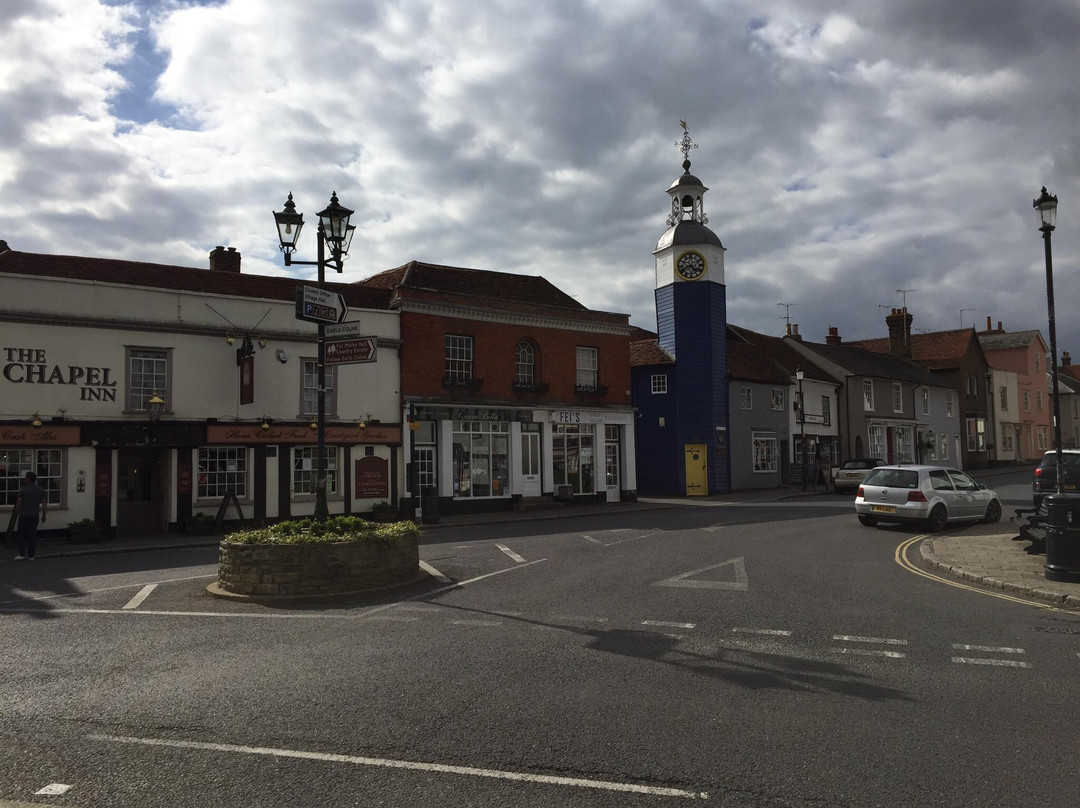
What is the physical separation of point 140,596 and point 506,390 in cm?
1767

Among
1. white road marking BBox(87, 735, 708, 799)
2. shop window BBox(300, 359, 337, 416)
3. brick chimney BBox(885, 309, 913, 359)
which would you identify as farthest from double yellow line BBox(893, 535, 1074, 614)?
brick chimney BBox(885, 309, 913, 359)

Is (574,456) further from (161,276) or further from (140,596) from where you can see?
(140,596)

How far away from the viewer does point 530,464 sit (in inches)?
1107

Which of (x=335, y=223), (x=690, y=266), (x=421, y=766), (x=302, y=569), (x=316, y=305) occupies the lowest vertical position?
(x=421, y=766)

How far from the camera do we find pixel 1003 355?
211 feet

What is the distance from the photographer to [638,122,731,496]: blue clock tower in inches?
1363

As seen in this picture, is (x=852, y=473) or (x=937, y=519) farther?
(x=852, y=473)

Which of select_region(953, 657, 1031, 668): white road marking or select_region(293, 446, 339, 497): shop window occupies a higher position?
select_region(293, 446, 339, 497): shop window

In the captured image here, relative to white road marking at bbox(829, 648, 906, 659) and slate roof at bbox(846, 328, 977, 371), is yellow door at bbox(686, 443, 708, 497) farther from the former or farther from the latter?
slate roof at bbox(846, 328, 977, 371)

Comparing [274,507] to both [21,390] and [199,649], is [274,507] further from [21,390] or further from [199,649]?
[199,649]

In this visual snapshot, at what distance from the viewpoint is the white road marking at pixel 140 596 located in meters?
10.4

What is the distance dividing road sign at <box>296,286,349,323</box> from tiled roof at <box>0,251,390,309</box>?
1179cm

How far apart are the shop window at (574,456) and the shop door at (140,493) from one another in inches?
527

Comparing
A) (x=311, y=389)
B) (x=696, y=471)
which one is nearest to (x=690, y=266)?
(x=696, y=471)
